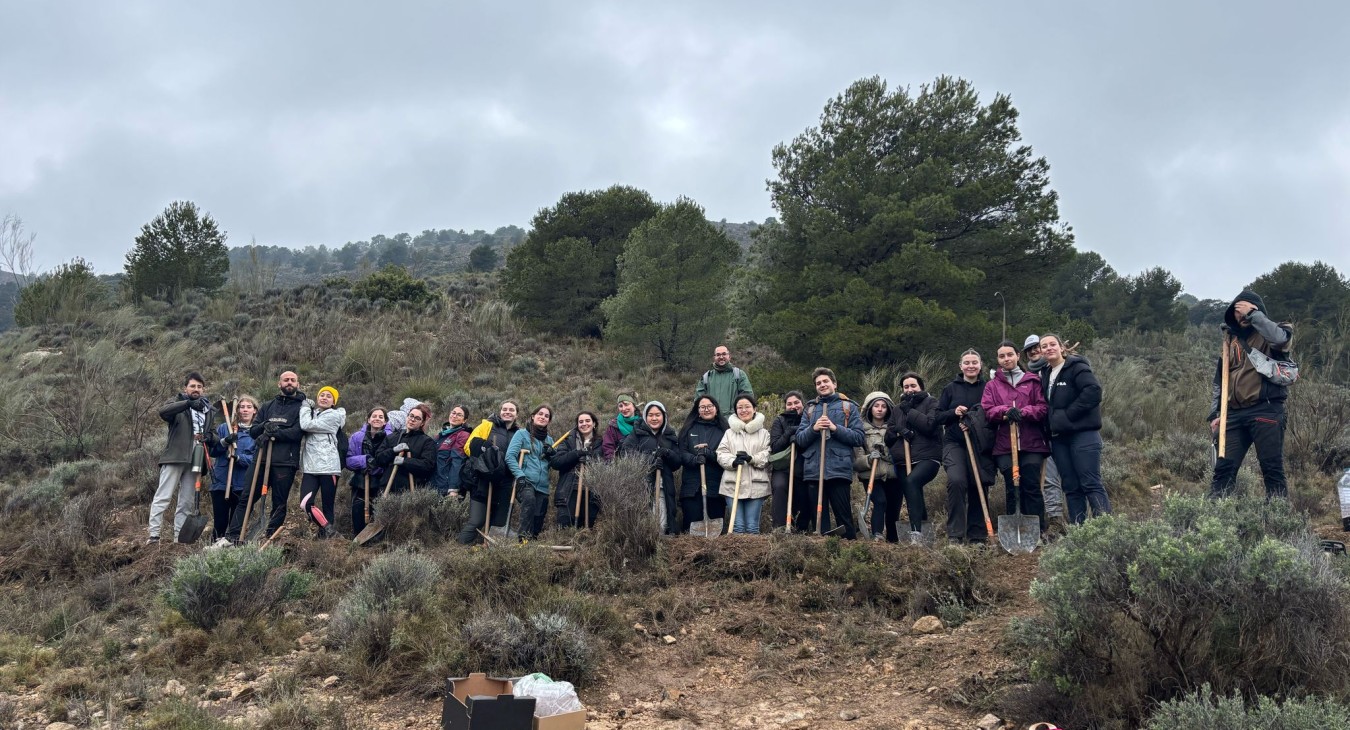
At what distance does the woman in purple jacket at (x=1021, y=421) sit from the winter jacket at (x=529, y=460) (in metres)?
4.23

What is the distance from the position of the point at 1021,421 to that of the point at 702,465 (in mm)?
2843

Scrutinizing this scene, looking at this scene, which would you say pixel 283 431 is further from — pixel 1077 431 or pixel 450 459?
pixel 1077 431

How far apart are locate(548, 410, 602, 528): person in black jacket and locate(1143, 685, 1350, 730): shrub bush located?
18.2 ft

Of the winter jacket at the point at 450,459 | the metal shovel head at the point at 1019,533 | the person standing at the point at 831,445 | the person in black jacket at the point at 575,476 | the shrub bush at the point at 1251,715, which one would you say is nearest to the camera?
the shrub bush at the point at 1251,715

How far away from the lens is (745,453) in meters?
7.58

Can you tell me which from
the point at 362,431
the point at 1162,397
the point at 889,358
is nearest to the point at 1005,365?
the point at 362,431

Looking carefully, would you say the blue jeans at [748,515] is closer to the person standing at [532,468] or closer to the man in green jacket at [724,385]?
the man in green jacket at [724,385]

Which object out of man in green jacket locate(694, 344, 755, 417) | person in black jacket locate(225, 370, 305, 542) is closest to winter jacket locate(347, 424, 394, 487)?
person in black jacket locate(225, 370, 305, 542)

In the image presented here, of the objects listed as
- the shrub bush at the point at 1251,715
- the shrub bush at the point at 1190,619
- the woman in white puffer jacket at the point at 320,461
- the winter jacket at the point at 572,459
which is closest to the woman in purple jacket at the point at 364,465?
the woman in white puffer jacket at the point at 320,461

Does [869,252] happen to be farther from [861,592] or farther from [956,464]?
[861,592]

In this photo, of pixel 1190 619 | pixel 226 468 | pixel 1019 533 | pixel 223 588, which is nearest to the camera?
pixel 1190 619

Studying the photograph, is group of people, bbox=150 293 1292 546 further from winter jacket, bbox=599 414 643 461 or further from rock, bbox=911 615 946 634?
rock, bbox=911 615 946 634

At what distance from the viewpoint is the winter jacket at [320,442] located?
8.21 m

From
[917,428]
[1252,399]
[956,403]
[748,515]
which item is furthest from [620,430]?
[1252,399]
